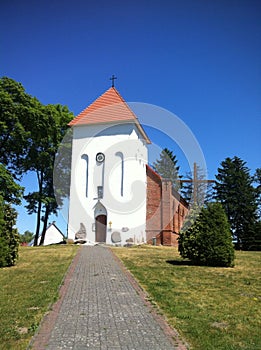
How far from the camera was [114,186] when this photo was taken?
88.8 ft

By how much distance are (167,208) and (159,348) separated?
2440cm

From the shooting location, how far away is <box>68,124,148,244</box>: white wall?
26.7 metres

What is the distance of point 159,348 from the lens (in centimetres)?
443

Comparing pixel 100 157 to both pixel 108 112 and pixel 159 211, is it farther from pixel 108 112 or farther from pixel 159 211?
pixel 159 211

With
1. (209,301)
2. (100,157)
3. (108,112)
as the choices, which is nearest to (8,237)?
(209,301)

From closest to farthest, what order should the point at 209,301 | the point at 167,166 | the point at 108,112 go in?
the point at 209,301 → the point at 108,112 → the point at 167,166

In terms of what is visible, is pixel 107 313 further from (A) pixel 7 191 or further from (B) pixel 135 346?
(A) pixel 7 191

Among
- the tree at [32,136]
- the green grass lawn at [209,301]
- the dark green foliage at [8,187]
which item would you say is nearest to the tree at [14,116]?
the tree at [32,136]

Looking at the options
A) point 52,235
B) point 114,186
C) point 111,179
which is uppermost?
point 111,179

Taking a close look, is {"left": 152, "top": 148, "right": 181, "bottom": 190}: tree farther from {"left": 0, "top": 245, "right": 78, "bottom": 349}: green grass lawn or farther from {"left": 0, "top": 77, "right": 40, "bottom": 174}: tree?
{"left": 0, "top": 245, "right": 78, "bottom": 349}: green grass lawn

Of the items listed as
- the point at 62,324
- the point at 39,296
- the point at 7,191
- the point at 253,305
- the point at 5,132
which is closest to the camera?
the point at 62,324

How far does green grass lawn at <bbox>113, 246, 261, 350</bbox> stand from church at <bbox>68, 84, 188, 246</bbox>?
14.5m

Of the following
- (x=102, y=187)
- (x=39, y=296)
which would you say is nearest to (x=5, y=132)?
(x=102, y=187)

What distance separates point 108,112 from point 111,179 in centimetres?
628
